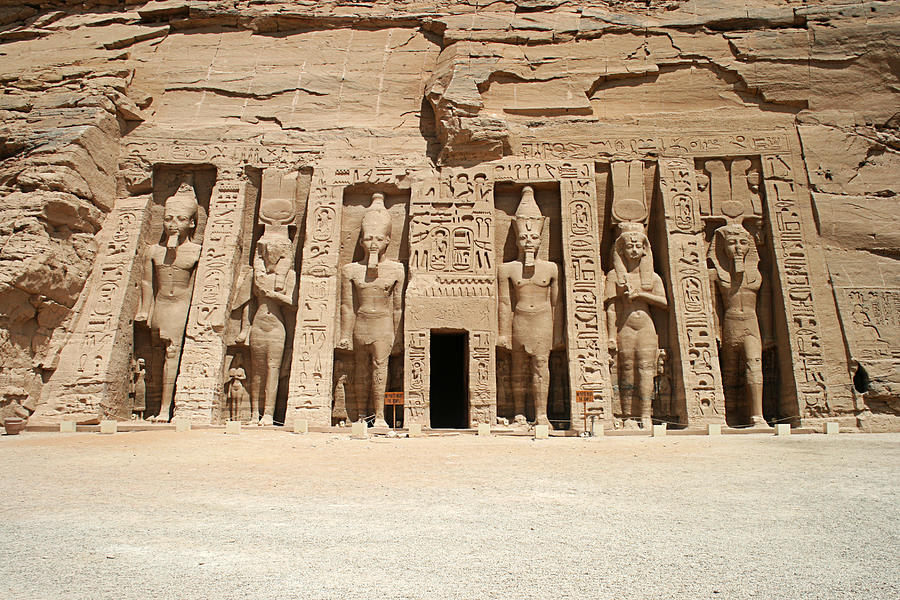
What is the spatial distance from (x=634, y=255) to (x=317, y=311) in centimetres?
541

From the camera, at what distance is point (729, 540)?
384cm

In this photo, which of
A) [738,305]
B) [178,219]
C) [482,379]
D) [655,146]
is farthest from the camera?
[655,146]

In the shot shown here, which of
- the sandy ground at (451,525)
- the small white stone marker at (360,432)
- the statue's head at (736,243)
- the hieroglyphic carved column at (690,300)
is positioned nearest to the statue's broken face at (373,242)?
the small white stone marker at (360,432)

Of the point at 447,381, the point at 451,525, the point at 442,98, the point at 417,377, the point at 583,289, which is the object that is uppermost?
the point at 442,98

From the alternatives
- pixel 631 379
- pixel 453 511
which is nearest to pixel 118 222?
pixel 631 379

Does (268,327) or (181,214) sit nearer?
(268,327)

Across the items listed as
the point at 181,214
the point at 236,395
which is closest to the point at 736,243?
the point at 236,395

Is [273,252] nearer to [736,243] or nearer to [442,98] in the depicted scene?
[442,98]

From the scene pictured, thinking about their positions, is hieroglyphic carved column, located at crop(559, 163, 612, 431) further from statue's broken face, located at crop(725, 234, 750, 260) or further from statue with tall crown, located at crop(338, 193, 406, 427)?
statue with tall crown, located at crop(338, 193, 406, 427)

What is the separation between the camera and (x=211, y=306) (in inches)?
456

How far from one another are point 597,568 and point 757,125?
1133cm

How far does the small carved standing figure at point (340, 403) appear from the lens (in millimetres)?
11438

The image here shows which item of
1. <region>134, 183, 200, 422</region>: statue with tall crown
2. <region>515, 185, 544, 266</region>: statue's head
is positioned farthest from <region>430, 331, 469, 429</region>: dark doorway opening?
<region>134, 183, 200, 422</region>: statue with tall crown

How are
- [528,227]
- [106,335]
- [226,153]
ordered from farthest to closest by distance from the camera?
[226,153] → [528,227] → [106,335]
